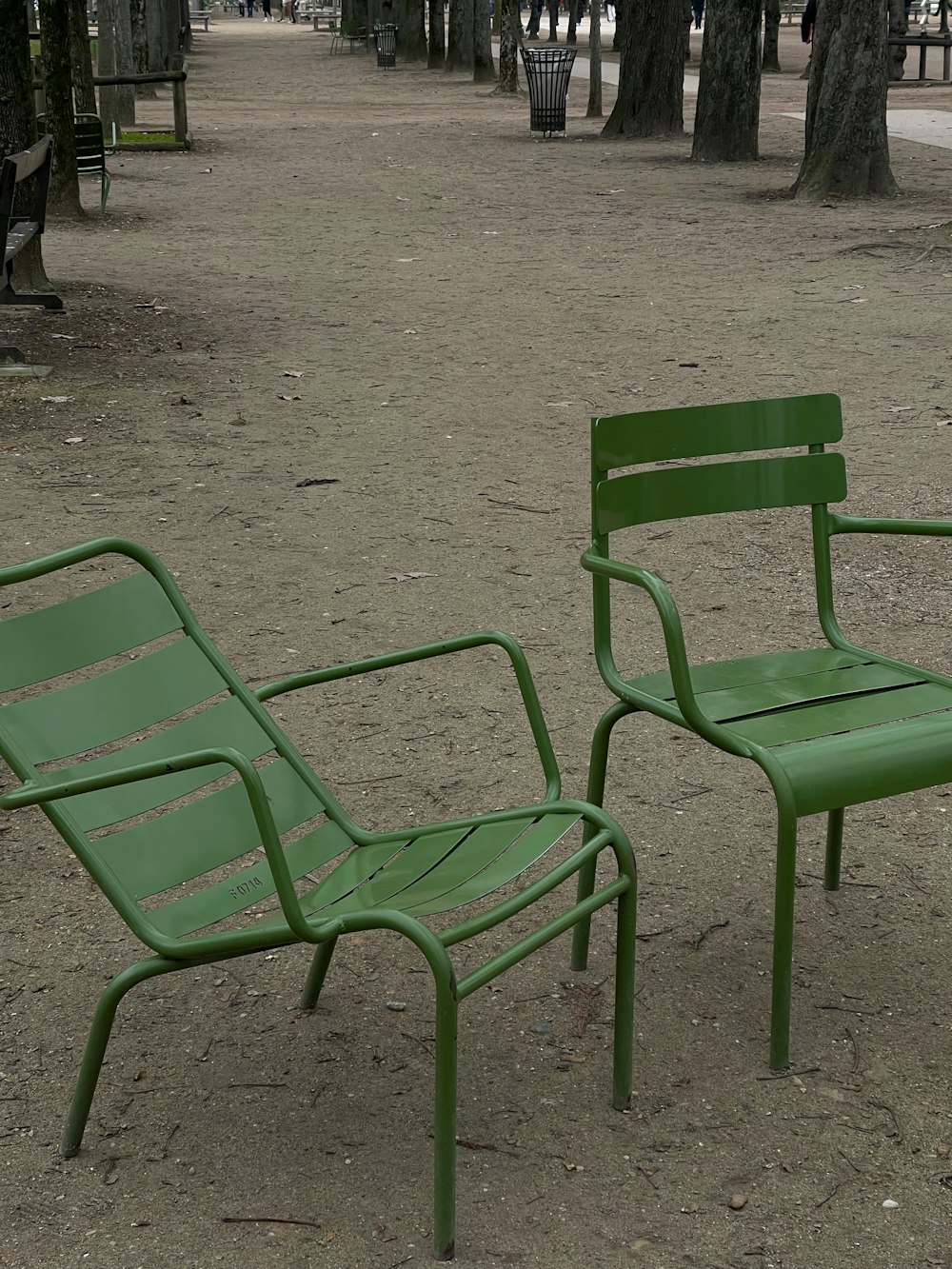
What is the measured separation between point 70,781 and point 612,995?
1257 millimetres

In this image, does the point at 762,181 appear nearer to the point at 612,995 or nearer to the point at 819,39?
the point at 819,39

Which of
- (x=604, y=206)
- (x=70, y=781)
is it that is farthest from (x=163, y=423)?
(x=604, y=206)

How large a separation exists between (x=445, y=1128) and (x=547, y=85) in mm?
20803

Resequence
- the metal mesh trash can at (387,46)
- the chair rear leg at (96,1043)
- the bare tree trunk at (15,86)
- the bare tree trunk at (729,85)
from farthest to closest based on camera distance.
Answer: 1. the metal mesh trash can at (387,46)
2. the bare tree trunk at (729,85)
3. the bare tree trunk at (15,86)
4. the chair rear leg at (96,1043)

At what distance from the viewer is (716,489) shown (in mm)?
3170

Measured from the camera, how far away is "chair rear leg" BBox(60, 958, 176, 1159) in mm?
2395

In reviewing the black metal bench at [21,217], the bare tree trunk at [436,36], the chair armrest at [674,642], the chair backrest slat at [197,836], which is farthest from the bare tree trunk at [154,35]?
the chair armrest at [674,642]

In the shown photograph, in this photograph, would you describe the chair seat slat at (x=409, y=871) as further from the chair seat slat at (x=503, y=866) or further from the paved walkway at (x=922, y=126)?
the paved walkway at (x=922, y=126)

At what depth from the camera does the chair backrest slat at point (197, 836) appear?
8.40 feet

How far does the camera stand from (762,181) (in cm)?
1656

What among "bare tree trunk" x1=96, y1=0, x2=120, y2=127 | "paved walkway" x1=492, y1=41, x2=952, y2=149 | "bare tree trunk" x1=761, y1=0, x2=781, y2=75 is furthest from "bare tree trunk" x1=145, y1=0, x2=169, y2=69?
"bare tree trunk" x1=761, y1=0, x2=781, y2=75

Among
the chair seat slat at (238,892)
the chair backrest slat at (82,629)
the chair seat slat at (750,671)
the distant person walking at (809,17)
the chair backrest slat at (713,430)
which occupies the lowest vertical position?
the chair seat slat at (238,892)

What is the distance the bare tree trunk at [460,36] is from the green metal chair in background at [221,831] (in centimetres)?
3295

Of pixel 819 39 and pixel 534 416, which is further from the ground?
pixel 819 39
